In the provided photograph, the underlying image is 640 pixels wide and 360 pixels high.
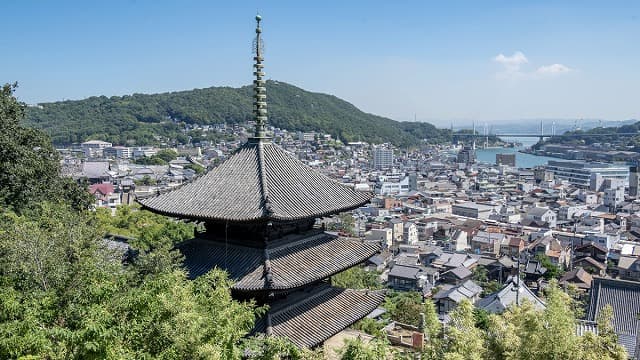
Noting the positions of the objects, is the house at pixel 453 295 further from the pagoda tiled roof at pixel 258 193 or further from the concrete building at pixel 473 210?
the concrete building at pixel 473 210

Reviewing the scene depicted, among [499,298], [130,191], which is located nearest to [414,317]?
[499,298]

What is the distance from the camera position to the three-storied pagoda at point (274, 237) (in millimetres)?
12844

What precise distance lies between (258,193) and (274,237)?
131 cm

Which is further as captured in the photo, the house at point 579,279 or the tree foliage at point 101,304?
the house at point 579,279

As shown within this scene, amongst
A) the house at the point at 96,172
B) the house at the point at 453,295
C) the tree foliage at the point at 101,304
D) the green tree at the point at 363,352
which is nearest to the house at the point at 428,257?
the house at the point at 453,295

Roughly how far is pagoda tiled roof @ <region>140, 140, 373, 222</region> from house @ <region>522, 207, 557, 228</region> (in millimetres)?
83160

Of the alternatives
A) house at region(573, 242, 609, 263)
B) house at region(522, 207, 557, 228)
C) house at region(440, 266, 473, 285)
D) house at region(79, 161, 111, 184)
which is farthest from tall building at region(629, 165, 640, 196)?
house at region(79, 161, 111, 184)

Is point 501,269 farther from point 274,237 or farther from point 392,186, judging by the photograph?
point 392,186

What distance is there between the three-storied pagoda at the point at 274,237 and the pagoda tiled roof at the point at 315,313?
0.10 ft

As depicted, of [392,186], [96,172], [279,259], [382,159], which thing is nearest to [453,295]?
[279,259]

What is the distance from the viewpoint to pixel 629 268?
59.8 m

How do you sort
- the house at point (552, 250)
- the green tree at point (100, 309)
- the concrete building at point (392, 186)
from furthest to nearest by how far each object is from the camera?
the concrete building at point (392, 186) < the house at point (552, 250) < the green tree at point (100, 309)

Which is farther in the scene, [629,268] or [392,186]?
[392,186]

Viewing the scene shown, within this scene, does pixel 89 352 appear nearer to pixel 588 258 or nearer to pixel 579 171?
pixel 588 258
